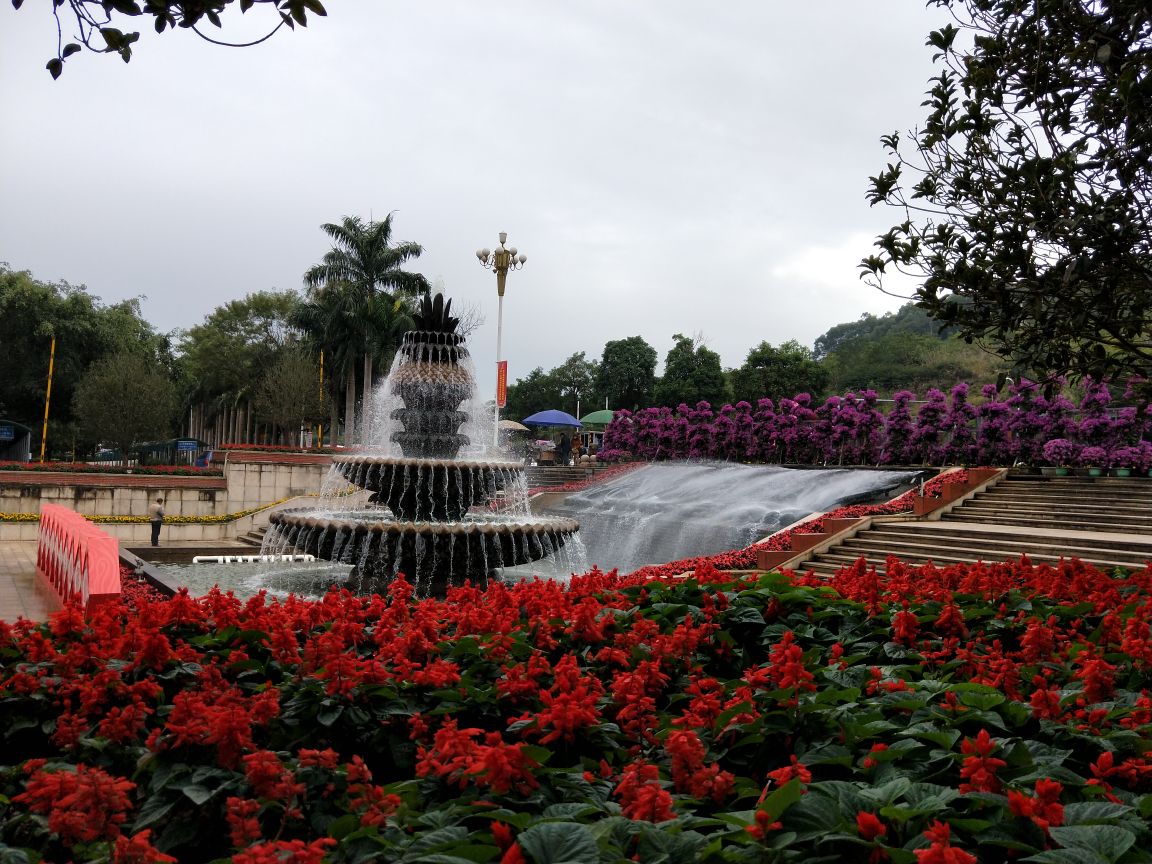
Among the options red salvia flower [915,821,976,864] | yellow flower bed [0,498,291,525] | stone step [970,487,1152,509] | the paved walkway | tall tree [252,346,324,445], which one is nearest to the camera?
red salvia flower [915,821,976,864]

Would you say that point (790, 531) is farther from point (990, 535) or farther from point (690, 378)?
point (690, 378)

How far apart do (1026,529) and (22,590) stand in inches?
528

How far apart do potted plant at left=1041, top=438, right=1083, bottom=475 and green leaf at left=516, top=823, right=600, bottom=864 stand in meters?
18.6

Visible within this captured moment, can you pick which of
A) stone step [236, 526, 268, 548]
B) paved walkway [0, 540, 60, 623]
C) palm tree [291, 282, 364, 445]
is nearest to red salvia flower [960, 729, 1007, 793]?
paved walkway [0, 540, 60, 623]

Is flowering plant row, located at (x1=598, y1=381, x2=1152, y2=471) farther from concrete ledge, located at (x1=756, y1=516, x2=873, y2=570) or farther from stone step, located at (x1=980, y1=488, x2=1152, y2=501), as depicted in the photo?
concrete ledge, located at (x1=756, y1=516, x2=873, y2=570)

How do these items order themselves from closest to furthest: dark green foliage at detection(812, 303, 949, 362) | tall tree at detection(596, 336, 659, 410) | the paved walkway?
1. the paved walkway
2. tall tree at detection(596, 336, 659, 410)
3. dark green foliage at detection(812, 303, 949, 362)

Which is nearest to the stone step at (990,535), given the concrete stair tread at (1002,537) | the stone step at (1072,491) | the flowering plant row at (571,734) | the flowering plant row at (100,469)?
the concrete stair tread at (1002,537)

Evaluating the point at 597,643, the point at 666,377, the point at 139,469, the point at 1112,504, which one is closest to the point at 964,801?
the point at 597,643

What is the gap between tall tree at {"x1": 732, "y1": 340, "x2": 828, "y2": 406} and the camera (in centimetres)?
4562

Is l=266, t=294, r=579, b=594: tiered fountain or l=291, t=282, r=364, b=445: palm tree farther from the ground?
l=291, t=282, r=364, b=445: palm tree

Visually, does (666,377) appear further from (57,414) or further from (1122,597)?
(1122,597)

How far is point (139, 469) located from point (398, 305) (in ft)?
50.6

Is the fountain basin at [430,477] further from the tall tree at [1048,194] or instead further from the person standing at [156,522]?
the person standing at [156,522]

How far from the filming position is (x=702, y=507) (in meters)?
19.5
